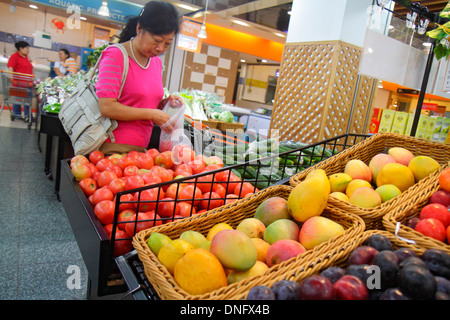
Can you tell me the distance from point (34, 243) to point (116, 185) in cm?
135

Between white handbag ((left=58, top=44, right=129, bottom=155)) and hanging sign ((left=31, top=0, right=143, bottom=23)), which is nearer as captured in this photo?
white handbag ((left=58, top=44, right=129, bottom=155))

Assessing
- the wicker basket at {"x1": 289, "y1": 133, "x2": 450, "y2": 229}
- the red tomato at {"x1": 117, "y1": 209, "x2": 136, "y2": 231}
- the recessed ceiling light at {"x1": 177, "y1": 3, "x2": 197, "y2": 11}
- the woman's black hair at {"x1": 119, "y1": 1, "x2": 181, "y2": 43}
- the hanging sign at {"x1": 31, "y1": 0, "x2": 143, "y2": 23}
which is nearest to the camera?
the wicker basket at {"x1": 289, "y1": 133, "x2": 450, "y2": 229}

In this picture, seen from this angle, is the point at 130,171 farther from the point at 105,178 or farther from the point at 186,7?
the point at 186,7

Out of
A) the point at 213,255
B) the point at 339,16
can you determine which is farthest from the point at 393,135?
the point at 339,16

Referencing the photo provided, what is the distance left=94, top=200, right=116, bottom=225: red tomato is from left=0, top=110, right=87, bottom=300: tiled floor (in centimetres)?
85

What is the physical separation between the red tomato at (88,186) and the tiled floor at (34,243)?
75 cm

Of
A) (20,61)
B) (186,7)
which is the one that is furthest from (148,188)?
(186,7)

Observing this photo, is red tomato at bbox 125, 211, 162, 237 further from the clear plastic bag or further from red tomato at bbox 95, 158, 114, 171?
the clear plastic bag

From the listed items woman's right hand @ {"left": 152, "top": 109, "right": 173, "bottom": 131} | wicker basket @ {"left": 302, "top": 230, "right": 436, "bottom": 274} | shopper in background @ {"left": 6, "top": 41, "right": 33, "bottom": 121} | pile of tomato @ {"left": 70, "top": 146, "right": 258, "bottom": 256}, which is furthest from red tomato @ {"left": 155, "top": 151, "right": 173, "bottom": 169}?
shopper in background @ {"left": 6, "top": 41, "right": 33, "bottom": 121}

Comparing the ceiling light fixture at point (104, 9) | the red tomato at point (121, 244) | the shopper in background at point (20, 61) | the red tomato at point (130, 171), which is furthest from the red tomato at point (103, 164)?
the ceiling light fixture at point (104, 9)

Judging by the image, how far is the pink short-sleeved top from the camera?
68.2 inches

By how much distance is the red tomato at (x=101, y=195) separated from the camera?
4.46ft

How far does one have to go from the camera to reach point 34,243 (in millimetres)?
2324

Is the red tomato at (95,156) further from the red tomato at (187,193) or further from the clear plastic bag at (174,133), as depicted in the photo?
the red tomato at (187,193)
